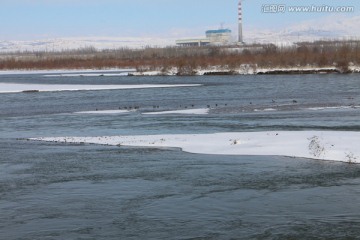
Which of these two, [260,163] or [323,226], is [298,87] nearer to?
[260,163]

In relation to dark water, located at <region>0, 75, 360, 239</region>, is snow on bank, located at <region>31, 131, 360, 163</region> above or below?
above

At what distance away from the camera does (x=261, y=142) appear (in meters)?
21.3

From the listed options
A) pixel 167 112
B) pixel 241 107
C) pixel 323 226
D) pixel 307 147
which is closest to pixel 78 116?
pixel 167 112

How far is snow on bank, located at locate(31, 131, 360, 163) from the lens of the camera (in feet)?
62.3

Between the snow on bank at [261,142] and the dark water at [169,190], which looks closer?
the dark water at [169,190]

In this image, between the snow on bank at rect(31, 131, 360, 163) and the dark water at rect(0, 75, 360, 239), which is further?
the snow on bank at rect(31, 131, 360, 163)

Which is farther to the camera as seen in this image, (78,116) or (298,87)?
(298,87)

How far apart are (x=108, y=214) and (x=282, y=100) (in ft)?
101

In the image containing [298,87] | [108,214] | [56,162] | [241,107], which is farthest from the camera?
[298,87]

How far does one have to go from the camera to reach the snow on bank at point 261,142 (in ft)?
62.3

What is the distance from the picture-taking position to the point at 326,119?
94.4 feet

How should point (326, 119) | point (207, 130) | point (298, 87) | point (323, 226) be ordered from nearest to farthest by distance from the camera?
point (323, 226) < point (207, 130) < point (326, 119) < point (298, 87)

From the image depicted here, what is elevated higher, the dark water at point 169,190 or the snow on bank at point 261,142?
the snow on bank at point 261,142

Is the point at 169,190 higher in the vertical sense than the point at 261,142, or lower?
lower
